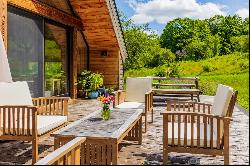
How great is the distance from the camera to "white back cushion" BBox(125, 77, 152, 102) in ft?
24.8

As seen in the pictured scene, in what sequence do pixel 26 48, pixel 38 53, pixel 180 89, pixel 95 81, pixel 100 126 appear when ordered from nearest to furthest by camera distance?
pixel 100 126 < pixel 26 48 < pixel 38 53 < pixel 180 89 < pixel 95 81

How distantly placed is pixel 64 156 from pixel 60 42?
7.90 m

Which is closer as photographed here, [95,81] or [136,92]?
[136,92]

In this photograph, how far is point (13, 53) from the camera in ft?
24.0

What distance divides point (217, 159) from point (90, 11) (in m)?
7.37

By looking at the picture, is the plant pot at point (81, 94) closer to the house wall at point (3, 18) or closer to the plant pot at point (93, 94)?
the plant pot at point (93, 94)

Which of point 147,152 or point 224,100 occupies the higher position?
point 224,100

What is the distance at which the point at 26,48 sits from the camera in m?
→ 7.93

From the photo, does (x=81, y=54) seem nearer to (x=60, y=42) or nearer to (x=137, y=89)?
(x=60, y=42)

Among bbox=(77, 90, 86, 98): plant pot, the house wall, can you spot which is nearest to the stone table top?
the house wall

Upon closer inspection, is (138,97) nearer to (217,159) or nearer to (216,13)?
(217,159)

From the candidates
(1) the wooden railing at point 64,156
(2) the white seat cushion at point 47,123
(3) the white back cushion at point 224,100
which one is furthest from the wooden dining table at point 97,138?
(3) the white back cushion at point 224,100

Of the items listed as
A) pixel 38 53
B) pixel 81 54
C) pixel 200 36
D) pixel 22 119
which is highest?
pixel 200 36

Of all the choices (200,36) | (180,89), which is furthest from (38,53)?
(200,36)
